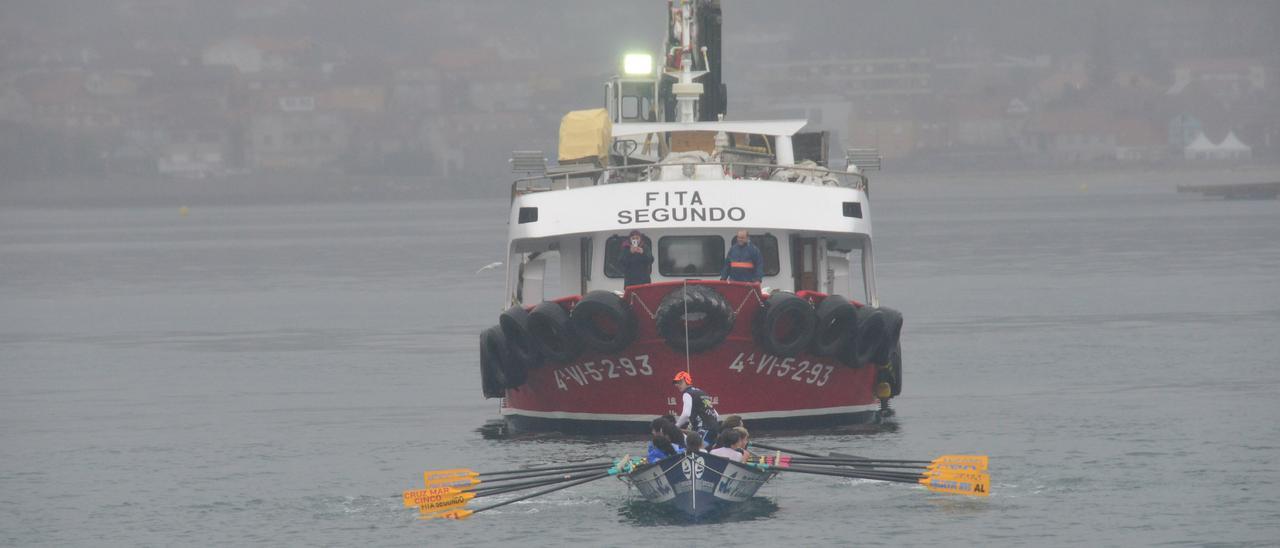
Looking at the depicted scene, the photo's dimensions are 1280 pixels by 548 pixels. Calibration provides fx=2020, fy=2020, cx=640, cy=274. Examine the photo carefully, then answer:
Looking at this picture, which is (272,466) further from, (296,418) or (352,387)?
(352,387)

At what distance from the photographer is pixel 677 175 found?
36625 millimetres

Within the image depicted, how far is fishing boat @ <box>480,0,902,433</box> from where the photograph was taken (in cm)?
3316

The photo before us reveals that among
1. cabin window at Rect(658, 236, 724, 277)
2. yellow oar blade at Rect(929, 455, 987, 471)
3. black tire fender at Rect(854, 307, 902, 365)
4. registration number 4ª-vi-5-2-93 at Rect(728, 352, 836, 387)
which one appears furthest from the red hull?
yellow oar blade at Rect(929, 455, 987, 471)

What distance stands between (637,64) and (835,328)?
48.1 ft

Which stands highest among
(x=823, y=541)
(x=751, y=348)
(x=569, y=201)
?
(x=569, y=201)

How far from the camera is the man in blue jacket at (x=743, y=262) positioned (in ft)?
114

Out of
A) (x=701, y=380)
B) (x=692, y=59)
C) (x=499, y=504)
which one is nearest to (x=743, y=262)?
(x=701, y=380)

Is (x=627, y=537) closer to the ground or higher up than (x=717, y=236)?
closer to the ground

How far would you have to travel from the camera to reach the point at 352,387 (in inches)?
1981

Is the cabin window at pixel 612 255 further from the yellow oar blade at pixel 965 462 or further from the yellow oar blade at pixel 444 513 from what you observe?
the yellow oar blade at pixel 965 462

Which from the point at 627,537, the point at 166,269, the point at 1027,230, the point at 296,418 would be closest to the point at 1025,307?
the point at 296,418

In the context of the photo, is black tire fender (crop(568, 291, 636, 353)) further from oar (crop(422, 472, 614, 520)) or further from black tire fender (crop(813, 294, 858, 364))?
black tire fender (crop(813, 294, 858, 364))

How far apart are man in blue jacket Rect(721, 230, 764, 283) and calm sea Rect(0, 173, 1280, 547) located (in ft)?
9.67

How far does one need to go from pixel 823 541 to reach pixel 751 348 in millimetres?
5135
